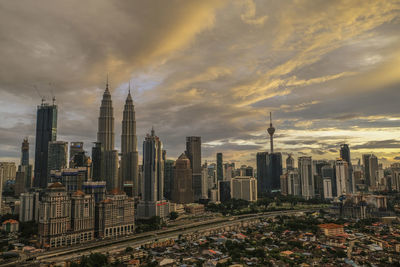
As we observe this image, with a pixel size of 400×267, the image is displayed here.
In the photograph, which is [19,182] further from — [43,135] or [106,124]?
[106,124]

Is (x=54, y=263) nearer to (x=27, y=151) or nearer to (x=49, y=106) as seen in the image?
(x=49, y=106)

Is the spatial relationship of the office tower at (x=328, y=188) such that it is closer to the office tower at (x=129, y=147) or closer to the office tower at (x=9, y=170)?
the office tower at (x=129, y=147)

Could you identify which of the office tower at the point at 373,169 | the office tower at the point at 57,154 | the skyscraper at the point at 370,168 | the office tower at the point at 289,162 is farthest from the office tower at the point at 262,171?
the office tower at the point at 57,154

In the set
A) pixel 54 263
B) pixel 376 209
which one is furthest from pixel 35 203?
pixel 376 209

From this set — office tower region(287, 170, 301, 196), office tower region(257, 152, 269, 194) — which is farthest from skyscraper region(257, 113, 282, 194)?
office tower region(287, 170, 301, 196)

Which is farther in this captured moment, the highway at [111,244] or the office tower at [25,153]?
the office tower at [25,153]

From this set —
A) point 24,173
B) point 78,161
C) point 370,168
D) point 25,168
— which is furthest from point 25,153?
point 370,168
